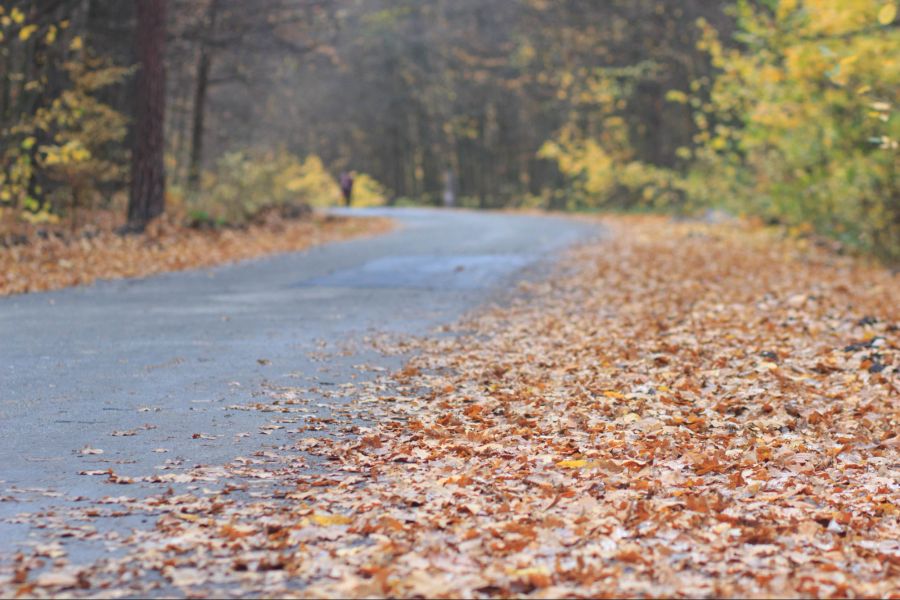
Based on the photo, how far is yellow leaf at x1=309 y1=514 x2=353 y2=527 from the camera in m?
4.53

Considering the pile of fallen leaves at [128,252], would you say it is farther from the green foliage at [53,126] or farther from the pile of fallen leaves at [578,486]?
the pile of fallen leaves at [578,486]

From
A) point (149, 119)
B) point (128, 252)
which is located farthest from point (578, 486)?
point (149, 119)

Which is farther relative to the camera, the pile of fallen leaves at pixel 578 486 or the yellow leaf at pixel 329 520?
the yellow leaf at pixel 329 520

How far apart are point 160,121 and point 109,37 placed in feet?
15.4

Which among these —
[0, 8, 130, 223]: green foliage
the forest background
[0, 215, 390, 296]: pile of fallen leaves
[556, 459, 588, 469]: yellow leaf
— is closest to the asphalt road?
[0, 215, 390, 296]: pile of fallen leaves

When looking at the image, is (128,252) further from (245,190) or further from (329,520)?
(329,520)

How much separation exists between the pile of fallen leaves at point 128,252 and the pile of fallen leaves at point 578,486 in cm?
650

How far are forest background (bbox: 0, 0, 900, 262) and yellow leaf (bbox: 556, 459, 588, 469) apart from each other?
5.17 metres

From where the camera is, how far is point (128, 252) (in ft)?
54.7

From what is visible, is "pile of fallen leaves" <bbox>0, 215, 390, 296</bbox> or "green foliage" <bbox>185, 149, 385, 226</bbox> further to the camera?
"green foliage" <bbox>185, 149, 385, 226</bbox>

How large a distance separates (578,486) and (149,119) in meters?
16.3

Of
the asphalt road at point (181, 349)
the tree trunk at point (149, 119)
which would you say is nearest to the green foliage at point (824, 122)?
the asphalt road at point (181, 349)

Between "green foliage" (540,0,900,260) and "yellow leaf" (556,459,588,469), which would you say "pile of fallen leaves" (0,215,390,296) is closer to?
"yellow leaf" (556,459,588,469)

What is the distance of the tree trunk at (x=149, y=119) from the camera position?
19.2 m
